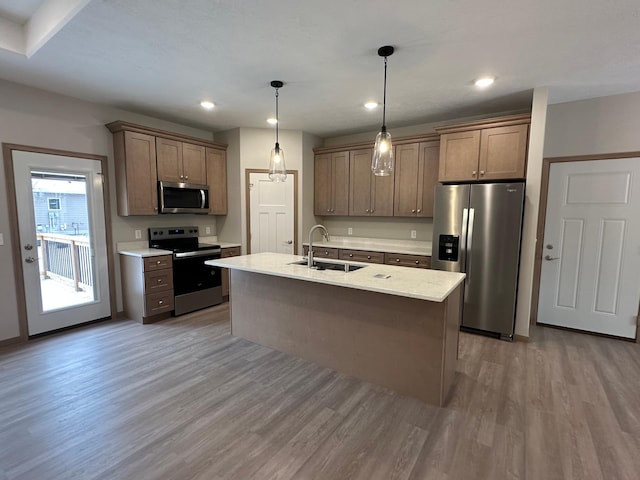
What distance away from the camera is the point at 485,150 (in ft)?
12.0

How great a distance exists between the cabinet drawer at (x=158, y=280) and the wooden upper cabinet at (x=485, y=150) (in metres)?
3.70

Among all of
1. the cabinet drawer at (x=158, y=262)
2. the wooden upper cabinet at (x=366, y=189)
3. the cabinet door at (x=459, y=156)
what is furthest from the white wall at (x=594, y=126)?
the cabinet drawer at (x=158, y=262)

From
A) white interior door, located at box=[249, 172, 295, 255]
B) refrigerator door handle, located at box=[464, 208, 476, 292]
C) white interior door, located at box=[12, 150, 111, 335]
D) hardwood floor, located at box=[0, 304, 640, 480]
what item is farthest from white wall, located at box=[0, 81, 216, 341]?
refrigerator door handle, located at box=[464, 208, 476, 292]

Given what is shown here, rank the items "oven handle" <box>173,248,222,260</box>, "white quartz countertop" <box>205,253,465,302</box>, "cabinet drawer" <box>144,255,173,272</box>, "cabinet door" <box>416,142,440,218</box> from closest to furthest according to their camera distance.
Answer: "white quartz countertop" <box>205,253,465,302</box> → "cabinet drawer" <box>144,255,173,272</box> → "oven handle" <box>173,248,222,260</box> → "cabinet door" <box>416,142,440,218</box>

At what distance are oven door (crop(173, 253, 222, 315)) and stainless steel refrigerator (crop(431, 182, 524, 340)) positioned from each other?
3.13 meters

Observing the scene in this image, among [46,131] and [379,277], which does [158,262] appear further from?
[379,277]

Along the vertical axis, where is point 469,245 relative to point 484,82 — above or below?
below

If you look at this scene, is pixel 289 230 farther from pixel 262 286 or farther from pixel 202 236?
pixel 262 286

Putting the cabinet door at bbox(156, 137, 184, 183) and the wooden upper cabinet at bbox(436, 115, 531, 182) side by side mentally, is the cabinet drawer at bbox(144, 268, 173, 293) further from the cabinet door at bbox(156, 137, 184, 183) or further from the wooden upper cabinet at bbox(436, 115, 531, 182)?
the wooden upper cabinet at bbox(436, 115, 531, 182)

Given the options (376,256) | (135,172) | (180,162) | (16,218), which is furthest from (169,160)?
(376,256)

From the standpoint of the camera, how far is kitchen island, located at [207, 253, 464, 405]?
2293mm

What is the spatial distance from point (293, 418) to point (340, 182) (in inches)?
146

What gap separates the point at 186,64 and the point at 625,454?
13.8ft

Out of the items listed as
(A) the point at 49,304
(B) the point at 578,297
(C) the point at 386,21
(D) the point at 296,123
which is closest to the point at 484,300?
(B) the point at 578,297
